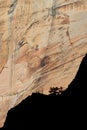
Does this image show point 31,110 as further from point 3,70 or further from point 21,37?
point 21,37

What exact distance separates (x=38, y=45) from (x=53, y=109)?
3.67 meters

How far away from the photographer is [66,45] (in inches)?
894

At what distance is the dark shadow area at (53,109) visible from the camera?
20016 millimetres

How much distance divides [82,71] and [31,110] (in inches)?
146

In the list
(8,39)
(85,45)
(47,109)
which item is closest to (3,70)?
(8,39)

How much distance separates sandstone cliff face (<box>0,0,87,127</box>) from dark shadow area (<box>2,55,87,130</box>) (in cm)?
47

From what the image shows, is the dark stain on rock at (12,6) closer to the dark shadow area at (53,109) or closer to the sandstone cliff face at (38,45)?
the sandstone cliff face at (38,45)

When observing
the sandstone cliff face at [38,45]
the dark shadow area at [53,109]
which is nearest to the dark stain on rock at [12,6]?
the sandstone cliff face at [38,45]

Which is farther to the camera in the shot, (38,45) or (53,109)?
(38,45)

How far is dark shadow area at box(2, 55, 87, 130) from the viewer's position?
2002cm

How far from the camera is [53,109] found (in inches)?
830

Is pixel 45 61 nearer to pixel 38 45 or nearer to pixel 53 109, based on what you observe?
pixel 38 45

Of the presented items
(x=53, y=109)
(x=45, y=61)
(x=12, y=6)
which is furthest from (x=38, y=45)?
(x=53, y=109)

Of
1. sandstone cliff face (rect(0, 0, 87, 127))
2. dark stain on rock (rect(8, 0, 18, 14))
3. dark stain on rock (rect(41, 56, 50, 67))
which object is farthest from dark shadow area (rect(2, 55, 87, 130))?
dark stain on rock (rect(8, 0, 18, 14))
